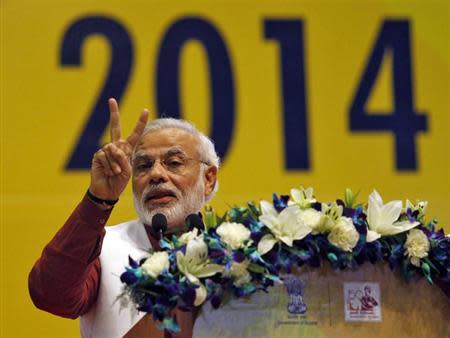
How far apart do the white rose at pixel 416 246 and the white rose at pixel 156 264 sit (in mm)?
520

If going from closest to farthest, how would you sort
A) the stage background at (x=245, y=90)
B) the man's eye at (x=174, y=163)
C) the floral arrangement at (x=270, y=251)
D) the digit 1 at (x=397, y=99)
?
the floral arrangement at (x=270, y=251) → the man's eye at (x=174, y=163) → the stage background at (x=245, y=90) → the digit 1 at (x=397, y=99)

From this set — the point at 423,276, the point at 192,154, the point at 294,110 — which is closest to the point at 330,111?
the point at 294,110

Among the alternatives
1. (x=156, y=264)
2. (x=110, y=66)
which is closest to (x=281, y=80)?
(x=110, y=66)

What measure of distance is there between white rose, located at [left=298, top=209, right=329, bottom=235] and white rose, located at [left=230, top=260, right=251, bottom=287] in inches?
6.5

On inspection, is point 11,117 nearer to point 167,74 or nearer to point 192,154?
point 167,74

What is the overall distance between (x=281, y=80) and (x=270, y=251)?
2.35 m

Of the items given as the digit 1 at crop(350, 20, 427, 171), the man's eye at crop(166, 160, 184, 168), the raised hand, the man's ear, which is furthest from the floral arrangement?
the digit 1 at crop(350, 20, 427, 171)

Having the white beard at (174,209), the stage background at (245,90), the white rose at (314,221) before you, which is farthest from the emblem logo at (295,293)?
the stage background at (245,90)

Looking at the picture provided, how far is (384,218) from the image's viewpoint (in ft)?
6.77

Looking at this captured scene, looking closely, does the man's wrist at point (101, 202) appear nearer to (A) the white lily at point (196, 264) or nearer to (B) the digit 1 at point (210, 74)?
(A) the white lily at point (196, 264)

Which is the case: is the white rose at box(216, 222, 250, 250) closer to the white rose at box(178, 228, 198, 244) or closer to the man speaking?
the white rose at box(178, 228, 198, 244)

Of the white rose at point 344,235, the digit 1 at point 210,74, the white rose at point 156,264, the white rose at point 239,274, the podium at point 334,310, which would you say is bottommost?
the podium at point 334,310

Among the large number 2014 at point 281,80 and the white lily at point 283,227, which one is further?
the large number 2014 at point 281,80

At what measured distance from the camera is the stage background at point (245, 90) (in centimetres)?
407
